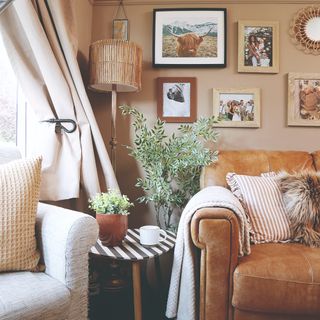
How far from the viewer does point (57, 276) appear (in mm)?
1191

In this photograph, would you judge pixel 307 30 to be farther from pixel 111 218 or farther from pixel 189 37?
pixel 111 218

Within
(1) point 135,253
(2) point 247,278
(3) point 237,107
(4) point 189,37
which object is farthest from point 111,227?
(4) point 189,37

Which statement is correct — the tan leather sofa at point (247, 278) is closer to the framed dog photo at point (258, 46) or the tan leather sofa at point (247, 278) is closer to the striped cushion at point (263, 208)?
the striped cushion at point (263, 208)

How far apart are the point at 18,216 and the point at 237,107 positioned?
5.47 feet

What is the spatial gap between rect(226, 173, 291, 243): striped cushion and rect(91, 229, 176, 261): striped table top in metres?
0.43

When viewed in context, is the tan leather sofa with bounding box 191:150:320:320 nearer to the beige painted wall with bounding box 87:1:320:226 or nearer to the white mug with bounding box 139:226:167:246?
the white mug with bounding box 139:226:167:246

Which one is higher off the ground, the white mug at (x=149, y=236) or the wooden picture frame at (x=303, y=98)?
the wooden picture frame at (x=303, y=98)

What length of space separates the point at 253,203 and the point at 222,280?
50cm

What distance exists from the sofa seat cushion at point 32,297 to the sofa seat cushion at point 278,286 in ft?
2.31

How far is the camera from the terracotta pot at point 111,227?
1491 mm

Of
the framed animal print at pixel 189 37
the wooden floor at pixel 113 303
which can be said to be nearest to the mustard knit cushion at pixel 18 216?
the wooden floor at pixel 113 303

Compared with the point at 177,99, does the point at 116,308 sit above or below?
below

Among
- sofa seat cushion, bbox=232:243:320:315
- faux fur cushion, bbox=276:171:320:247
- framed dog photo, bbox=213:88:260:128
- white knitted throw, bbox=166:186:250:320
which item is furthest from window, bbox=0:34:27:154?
faux fur cushion, bbox=276:171:320:247

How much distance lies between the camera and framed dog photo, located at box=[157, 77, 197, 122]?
2387 millimetres
